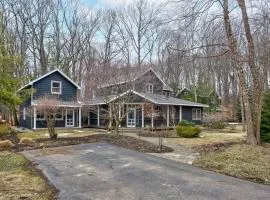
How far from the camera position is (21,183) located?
28.9 ft

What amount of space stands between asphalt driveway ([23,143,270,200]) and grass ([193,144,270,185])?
58 centimetres

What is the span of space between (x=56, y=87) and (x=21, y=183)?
930 inches

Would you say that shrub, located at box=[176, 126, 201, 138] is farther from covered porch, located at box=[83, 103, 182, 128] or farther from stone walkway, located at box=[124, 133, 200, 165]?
covered porch, located at box=[83, 103, 182, 128]

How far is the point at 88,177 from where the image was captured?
9469 millimetres

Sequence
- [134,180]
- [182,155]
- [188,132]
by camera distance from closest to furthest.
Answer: [134,180], [182,155], [188,132]

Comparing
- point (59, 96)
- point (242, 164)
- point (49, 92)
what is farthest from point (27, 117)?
point (242, 164)

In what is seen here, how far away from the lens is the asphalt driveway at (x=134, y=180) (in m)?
7.50

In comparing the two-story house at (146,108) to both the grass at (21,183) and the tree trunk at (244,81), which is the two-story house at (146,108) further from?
the grass at (21,183)

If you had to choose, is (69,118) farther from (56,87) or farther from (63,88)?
(56,87)

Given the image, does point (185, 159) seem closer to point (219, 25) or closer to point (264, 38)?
point (219, 25)

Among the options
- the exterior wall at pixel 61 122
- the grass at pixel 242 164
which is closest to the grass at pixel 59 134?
the exterior wall at pixel 61 122

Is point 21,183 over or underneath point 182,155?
underneath

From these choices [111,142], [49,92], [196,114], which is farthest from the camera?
[196,114]

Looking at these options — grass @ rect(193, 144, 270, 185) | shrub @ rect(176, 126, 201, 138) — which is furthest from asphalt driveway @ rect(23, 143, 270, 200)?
shrub @ rect(176, 126, 201, 138)
